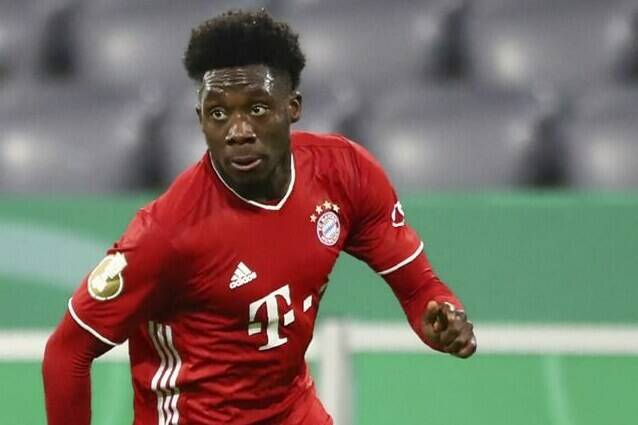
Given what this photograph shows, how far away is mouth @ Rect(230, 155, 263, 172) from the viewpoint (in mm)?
1454

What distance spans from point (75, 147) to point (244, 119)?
1.35 meters

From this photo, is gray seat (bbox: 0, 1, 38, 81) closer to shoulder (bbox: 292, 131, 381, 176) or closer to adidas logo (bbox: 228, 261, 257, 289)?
shoulder (bbox: 292, 131, 381, 176)

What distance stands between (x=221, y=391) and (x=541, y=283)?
2.90 feet

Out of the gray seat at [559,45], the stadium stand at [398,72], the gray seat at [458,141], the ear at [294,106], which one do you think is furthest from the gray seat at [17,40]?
the ear at [294,106]

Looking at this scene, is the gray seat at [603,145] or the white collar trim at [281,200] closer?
the white collar trim at [281,200]

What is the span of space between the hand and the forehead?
1.05 feet

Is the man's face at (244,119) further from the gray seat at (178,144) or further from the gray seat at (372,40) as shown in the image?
the gray seat at (372,40)

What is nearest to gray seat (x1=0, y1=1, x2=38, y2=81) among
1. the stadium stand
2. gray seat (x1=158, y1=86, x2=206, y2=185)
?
the stadium stand

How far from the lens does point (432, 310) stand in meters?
1.52

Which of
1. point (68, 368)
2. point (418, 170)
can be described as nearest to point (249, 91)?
point (68, 368)

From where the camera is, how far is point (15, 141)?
9.07ft

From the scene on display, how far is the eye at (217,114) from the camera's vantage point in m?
1.45

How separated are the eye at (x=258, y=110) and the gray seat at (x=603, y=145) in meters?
1.32

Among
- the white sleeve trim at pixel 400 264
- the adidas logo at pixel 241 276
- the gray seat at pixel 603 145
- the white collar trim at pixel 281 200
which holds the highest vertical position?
the white collar trim at pixel 281 200
